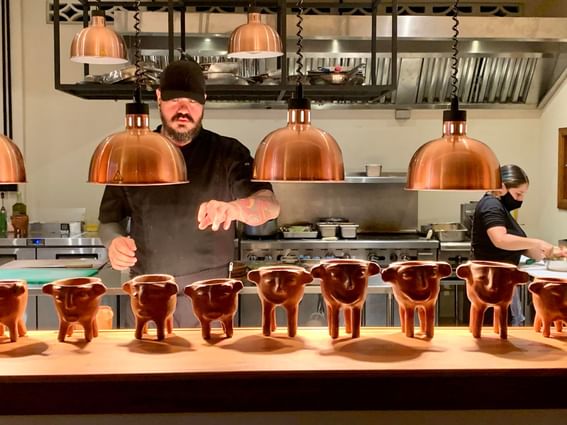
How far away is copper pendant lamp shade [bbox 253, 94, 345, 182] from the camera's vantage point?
184 cm

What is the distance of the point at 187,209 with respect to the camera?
310cm

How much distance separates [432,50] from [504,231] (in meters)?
1.90

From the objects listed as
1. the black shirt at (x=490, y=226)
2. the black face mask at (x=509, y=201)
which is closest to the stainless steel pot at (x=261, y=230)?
the black shirt at (x=490, y=226)

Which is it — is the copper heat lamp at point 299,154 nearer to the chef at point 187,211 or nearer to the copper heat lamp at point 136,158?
the copper heat lamp at point 136,158

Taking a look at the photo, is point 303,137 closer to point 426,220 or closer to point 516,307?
point 516,307

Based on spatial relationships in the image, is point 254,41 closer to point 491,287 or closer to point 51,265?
point 51,265

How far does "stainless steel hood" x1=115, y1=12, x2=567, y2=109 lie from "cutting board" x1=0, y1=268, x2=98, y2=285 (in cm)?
194

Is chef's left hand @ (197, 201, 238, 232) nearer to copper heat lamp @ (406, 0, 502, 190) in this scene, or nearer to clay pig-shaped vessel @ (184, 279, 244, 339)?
clay pig-shaped vessel @ (184, 279, 244, 339)

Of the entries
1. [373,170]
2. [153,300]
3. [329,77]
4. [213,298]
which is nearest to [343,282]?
[213,298]

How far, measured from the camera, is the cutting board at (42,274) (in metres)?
3.83

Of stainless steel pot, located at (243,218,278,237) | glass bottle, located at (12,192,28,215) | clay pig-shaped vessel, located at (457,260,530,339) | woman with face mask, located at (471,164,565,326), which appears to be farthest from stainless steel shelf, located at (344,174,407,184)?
clay pig-shaped vessel, located at (457,260,530,339)

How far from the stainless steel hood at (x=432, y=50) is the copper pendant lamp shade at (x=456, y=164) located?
3465mm

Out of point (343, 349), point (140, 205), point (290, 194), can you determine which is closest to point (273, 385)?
point (343, 349)

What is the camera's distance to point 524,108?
667cm
